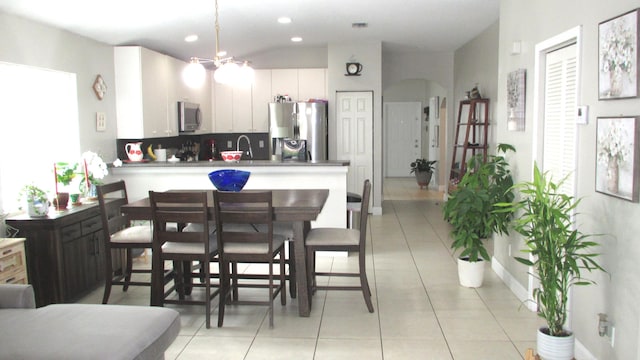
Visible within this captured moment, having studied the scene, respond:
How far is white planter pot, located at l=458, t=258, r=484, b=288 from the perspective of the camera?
4746mm

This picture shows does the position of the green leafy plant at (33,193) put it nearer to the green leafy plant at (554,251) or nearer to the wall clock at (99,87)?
the wall clock at (99,87)

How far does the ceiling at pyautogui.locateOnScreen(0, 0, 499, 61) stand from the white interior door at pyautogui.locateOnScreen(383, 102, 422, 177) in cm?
557

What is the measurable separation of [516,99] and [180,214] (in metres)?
2.87

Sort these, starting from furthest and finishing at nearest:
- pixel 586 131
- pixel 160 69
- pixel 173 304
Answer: pixel 160 69 < pixel 173 304 < pixel 586 131

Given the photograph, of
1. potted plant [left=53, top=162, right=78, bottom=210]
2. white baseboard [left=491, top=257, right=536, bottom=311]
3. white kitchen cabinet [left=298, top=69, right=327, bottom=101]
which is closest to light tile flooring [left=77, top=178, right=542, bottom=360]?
white baseboard [left=491, top=257, right=536, bottom=311]

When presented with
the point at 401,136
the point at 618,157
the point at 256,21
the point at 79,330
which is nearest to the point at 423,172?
the point at 401,136

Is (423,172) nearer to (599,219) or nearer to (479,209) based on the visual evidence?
(479,209)

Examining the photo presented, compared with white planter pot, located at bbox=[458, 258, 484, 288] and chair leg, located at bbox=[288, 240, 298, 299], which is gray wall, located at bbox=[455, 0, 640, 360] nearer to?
white planter pot, located at bbox=[458, 258, 484, 288]

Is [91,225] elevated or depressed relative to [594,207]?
depressed

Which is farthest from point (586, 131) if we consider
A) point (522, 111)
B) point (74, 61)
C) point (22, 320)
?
point (74, 61)

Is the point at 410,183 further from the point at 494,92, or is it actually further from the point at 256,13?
the point at 256,13

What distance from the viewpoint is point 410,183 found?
12.9 meters

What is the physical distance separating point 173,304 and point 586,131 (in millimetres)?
3167

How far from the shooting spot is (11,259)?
383cm
